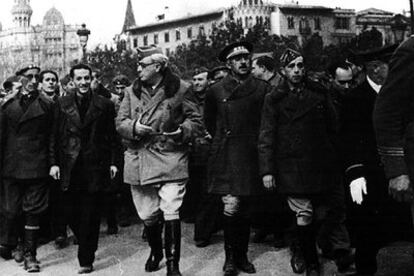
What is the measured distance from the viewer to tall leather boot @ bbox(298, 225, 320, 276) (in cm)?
638

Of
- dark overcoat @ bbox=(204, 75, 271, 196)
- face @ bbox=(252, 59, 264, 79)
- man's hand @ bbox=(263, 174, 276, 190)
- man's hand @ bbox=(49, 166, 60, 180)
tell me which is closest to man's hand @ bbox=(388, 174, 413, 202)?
man's hand @ bbox=(263, 174, 276, 190)

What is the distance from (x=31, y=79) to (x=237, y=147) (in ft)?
8.88

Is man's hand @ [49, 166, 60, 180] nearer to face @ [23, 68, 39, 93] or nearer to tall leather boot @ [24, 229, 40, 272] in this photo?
tall leather boot @ [24, 229, 40, 272]

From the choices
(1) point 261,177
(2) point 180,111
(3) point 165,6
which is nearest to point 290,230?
(1) point 261,177

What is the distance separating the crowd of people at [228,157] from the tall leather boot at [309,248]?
1cm

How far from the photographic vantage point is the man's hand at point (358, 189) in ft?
18.2

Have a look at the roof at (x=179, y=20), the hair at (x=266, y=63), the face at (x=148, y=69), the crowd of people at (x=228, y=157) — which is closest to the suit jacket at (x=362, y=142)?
the crowd of people at (x=228, y=157)

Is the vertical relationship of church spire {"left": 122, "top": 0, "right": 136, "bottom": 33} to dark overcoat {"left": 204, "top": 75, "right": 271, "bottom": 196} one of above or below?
above

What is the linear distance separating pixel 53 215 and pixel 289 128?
12.3ft

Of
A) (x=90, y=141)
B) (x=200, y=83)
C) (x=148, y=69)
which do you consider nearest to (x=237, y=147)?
(x=148, y=69)

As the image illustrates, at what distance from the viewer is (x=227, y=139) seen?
6.93m

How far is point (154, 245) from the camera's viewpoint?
718cm

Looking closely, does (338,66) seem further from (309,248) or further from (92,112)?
(92,112)

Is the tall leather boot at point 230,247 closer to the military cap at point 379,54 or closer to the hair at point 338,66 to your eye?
the military cap at point 379,54
